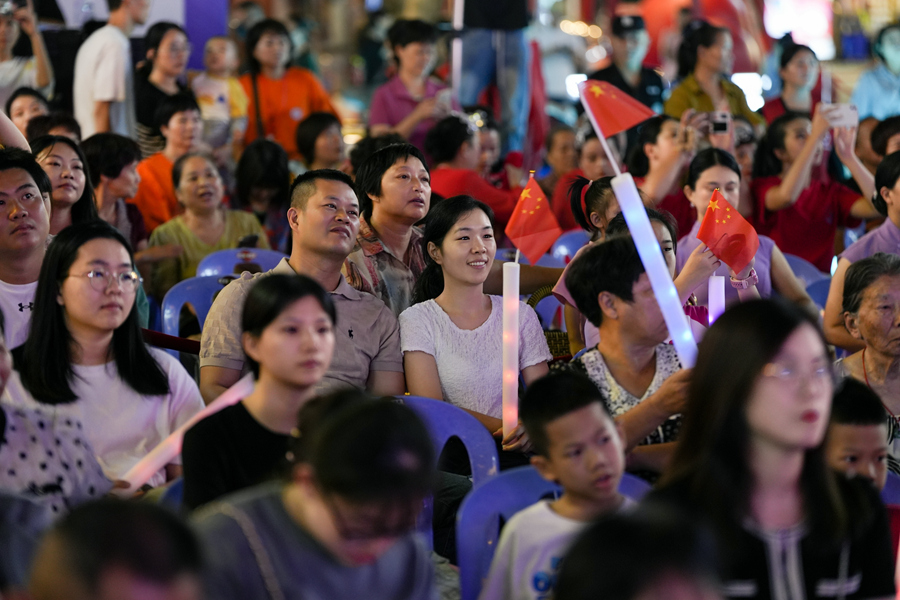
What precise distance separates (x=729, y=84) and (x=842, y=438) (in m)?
3.88

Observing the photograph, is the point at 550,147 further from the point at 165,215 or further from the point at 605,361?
the point at 605,361

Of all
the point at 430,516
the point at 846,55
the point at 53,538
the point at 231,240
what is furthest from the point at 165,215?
the point at 846,55

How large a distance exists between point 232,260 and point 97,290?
5.23 ft

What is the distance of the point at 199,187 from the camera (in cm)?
423

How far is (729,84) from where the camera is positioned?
219 inches

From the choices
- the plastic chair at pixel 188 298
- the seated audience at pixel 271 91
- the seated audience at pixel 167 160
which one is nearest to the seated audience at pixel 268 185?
the seated audience at pixel 167 160

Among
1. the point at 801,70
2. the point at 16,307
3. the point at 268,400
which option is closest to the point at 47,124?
the point at 16,307

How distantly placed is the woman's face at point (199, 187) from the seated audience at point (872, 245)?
2.43 meters

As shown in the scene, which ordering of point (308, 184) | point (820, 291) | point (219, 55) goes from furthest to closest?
point (219, 55) < point (820, 291) < point (308, 184)

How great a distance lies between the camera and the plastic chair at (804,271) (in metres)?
4.15

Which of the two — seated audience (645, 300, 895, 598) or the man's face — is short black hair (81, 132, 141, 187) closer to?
the man's face

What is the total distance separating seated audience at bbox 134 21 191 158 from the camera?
4988 millimetres

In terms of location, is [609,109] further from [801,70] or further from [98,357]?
[801,70]

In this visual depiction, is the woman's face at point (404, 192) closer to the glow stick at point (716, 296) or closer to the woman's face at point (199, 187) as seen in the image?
the woman's face at point (199, 187)
